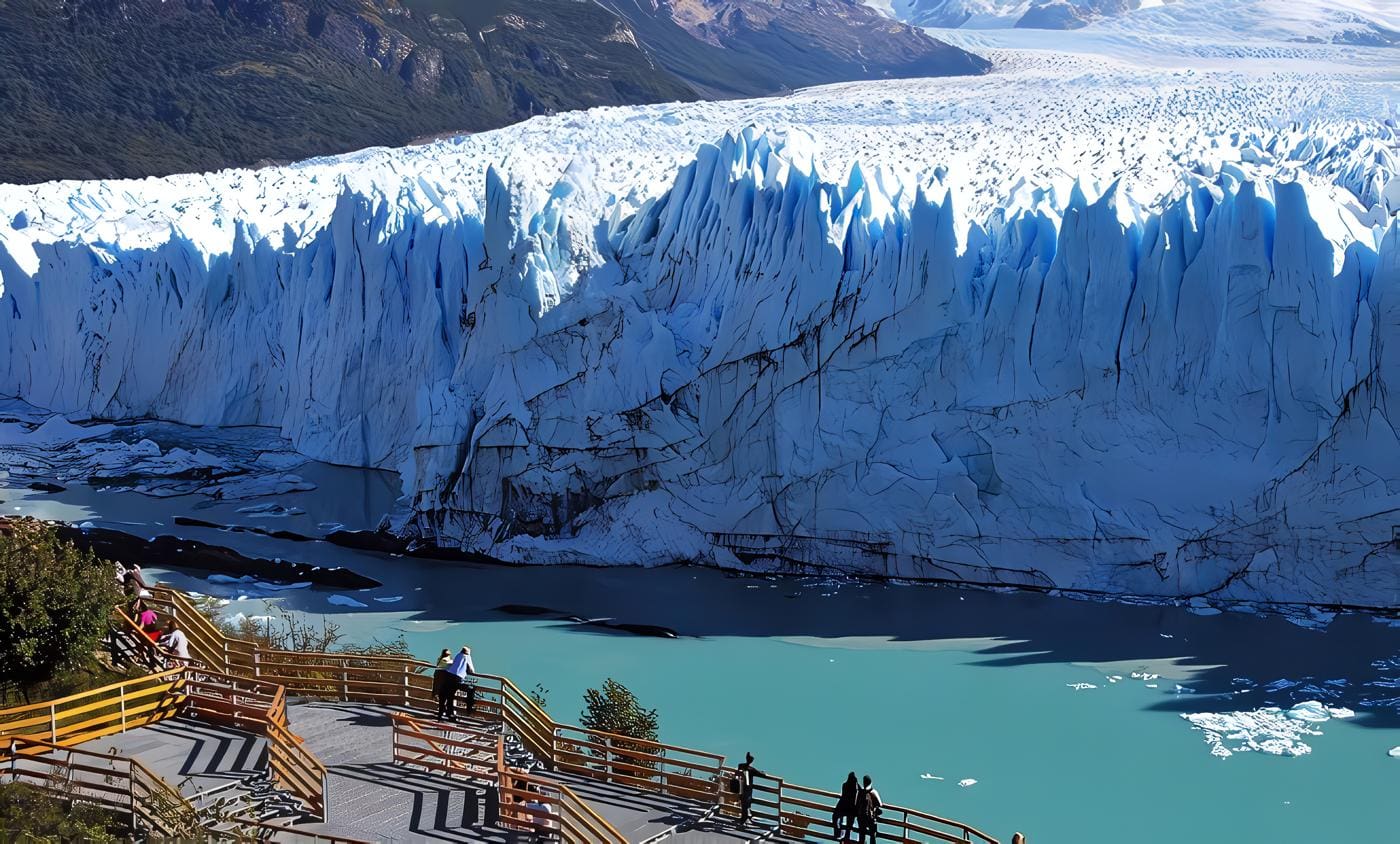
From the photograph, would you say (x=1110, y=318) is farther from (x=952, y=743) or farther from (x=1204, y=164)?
(x=952, y=743)

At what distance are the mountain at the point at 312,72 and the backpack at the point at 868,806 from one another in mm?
35636

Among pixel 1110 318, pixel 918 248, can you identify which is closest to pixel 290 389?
pixel 918 248

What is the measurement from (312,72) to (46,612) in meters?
40.3

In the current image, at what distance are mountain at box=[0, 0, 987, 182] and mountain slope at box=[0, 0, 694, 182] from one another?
2.1 inches

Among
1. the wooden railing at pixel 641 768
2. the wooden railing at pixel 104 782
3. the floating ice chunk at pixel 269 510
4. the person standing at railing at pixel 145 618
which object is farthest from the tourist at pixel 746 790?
the floating ice chunk at pixel 269 510

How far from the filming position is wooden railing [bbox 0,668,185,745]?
847 cm

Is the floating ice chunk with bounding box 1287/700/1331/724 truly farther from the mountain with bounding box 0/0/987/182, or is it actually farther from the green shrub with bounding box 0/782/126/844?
the mountain with bounding box 0/0/987/182

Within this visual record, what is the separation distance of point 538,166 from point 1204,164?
29.7 ft

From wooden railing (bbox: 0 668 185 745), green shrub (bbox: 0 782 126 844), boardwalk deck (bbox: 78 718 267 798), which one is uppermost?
wooden railing (bbox: 0 668 185 745)

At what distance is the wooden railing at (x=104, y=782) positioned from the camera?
7.41 meters

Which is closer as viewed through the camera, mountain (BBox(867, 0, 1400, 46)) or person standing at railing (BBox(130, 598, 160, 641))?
person standing at railing (BBox(130, 598, 160, 641))

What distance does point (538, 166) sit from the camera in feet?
69.2

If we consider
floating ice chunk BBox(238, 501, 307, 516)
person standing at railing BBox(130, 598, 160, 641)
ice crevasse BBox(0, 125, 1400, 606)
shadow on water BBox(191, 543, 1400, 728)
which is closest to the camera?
person standing at railing BBox(130, 598, 160, 641)

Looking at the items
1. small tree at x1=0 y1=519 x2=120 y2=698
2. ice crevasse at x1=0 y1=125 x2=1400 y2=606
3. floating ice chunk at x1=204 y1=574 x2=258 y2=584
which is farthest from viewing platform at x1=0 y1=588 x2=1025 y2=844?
ice crevasse at x1=0 y1=125 x2=1400 y2=606
